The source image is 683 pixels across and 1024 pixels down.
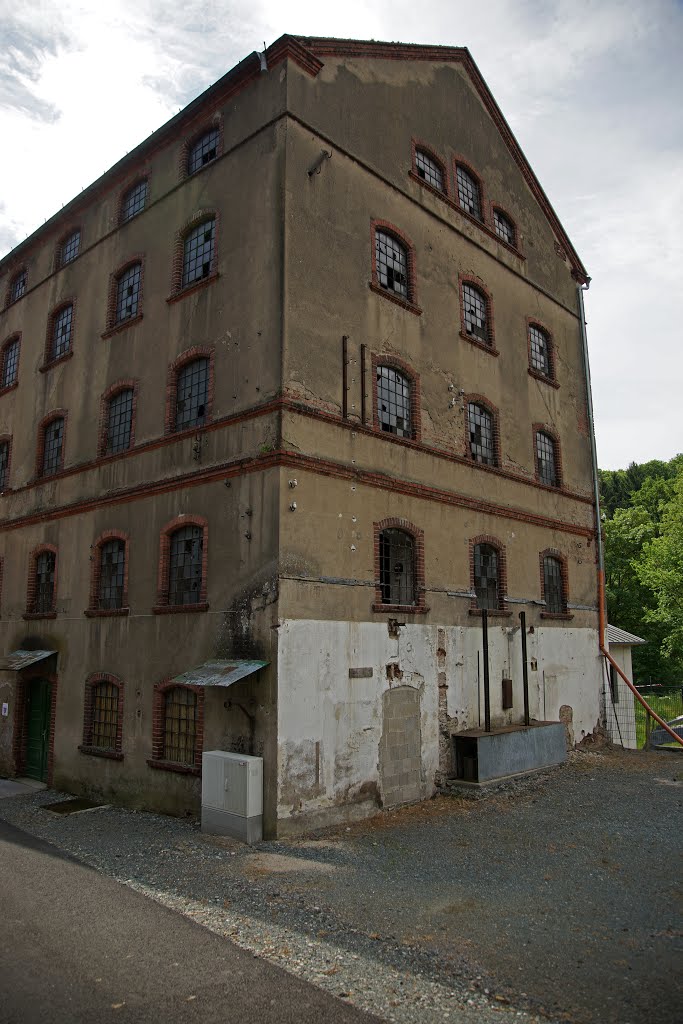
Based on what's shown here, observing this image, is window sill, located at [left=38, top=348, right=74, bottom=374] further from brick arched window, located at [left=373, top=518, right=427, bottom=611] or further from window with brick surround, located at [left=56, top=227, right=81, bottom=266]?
brick arched window, located at [left=373, top=518, right=427, bottom=611]

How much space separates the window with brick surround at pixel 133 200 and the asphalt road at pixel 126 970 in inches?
582

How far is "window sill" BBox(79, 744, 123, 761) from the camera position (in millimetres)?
14352

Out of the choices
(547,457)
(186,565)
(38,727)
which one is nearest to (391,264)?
(547,457)

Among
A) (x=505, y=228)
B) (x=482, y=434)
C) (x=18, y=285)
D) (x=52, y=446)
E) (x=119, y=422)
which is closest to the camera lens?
(x=119, y=422)

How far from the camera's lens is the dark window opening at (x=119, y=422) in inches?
635

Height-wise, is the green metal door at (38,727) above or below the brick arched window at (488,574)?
below

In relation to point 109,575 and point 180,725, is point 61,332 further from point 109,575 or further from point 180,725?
point 180,725

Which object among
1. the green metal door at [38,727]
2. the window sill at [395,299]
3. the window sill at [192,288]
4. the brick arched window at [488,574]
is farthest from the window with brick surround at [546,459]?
the green metal door at [38,727]

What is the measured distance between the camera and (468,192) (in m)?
19.0

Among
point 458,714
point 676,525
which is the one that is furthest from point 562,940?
point 676,525

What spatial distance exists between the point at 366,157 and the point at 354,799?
12879 millimetres

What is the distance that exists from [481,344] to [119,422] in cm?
875

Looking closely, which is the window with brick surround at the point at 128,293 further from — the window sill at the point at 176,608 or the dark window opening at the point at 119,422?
the window sill at the point at 176,608

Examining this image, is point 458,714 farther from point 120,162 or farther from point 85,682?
point 120,162
